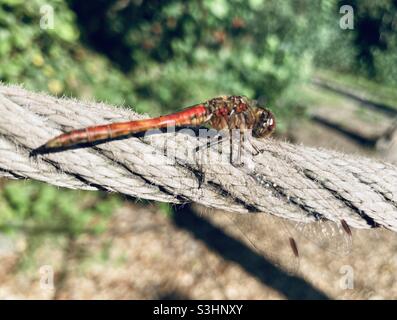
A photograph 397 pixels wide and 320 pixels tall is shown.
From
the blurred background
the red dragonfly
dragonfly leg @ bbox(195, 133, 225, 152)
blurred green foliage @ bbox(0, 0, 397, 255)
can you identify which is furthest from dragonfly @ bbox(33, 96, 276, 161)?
blurred green foliage @ bbox(0, 0, 397, 255)

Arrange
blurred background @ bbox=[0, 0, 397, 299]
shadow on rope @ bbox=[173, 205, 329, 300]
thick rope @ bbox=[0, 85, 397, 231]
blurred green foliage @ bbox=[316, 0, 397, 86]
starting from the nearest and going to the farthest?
1. thick rope @ bbox=[0, 85, 397, 231]
2. blurred background @ bbox=[0, 0, 397, 299]
3. shadow on rope @ bbox=[173, 205, 329, 300]
4. blurred green foliage @ bbox=[316, 0, 397, 86]

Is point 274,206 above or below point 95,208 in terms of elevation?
below

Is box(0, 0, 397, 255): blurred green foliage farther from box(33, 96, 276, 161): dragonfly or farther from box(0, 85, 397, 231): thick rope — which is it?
box(0, 85, 397, 231): thick rope

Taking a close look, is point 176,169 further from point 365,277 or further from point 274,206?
point 365,277

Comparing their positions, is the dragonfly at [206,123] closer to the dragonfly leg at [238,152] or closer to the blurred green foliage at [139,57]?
the dragonfly leg at [238,152]

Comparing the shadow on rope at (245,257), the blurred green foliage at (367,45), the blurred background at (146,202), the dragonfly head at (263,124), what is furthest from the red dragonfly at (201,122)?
the blurred green foliage at (367,45)
